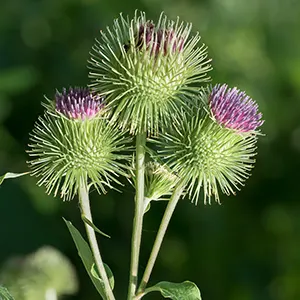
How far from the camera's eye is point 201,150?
7.89 feet

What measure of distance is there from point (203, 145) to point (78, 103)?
43 cm

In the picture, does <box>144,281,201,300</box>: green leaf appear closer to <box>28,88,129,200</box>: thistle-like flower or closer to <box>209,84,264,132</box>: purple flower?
<box>28,88,129,200</box>: thistle-like flower

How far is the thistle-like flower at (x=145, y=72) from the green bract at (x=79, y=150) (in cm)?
8

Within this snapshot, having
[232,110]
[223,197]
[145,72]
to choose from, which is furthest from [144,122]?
[223,197]

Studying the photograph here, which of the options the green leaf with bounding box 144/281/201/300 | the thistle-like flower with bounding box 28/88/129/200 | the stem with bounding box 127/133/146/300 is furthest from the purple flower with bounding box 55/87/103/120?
the green leaf with bounding box 144/281/201/300

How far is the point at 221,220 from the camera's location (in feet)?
14.3

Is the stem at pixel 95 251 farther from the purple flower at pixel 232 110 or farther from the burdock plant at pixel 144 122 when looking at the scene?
the purple flower at pixel 232 110

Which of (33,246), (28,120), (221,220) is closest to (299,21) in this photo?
(221,220)

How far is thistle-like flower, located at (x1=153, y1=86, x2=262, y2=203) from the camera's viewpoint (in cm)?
236

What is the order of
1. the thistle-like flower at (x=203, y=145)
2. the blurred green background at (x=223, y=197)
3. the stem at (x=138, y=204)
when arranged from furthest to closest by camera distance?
the blurred green background at (x=223, y=197), the thistle-like flower at (x=203, y=145), the stem at (x=138, y=204)

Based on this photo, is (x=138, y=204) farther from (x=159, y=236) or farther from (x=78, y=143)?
(x=78, y=143)

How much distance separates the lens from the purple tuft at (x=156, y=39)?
7.53ft

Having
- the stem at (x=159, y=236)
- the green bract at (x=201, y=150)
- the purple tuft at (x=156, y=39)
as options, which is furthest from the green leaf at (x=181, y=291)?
the purple tuft at (x=156, y=39)

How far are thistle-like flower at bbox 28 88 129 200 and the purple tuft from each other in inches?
9.1
